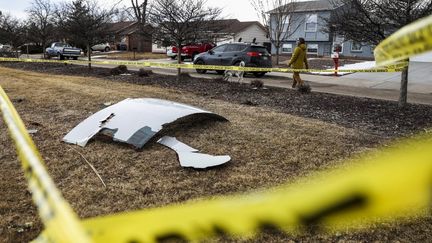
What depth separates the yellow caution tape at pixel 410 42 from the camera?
777 mm

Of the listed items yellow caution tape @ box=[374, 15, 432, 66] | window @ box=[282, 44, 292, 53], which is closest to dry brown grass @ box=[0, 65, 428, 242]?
yellow caution tape @ box=[374, 15, 432, 66]

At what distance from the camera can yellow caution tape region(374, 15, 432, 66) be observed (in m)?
0.78

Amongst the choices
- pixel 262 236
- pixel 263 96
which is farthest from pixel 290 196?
pixel 263 96

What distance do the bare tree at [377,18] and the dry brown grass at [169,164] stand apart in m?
3.64

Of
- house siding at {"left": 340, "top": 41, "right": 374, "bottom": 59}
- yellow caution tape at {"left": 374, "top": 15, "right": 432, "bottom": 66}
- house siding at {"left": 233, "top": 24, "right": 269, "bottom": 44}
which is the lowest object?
yellow caution tape at {"left": 374, "top": 15, "right": 432, "bottom": 66}

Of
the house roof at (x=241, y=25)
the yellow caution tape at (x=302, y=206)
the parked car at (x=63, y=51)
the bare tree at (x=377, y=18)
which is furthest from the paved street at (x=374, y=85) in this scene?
the house roof at (x=241, y=25)

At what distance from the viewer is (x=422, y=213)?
366 centimetres

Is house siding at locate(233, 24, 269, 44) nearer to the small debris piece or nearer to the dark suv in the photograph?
the dark suv

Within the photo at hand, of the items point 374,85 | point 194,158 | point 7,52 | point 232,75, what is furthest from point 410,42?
point 7,52

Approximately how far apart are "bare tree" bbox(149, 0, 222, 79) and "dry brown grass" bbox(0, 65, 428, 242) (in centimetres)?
878

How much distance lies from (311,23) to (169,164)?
4140cm

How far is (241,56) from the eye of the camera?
17875 millimetres

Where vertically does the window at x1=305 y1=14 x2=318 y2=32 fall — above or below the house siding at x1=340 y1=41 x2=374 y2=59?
above

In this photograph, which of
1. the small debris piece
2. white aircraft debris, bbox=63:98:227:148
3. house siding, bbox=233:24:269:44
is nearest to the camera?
white aircraft debris, bbox=63:98:227:148
